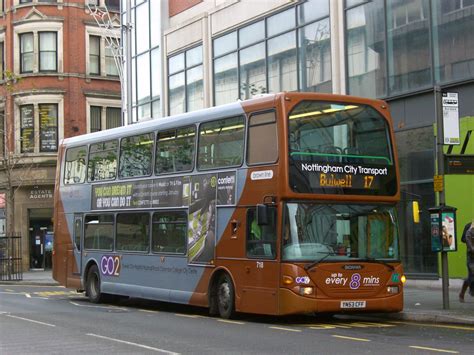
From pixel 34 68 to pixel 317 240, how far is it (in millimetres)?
32929

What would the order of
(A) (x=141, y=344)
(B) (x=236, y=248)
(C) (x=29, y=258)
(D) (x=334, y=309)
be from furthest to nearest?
(C) (x=29, y=258) → (B) (x=236, y=248) → (D) (x=334, y=309) → (A) (x=141, y=344)

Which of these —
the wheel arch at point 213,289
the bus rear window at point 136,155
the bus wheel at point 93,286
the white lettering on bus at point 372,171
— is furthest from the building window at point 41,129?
the white lettering on bus at point 372,171

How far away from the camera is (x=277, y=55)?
25.1m

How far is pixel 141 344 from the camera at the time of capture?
11.1 meters

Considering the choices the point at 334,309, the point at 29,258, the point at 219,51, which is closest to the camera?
the point at 334,309

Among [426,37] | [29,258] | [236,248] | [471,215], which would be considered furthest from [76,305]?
[29,258]

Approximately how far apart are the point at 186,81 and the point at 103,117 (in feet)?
48.7

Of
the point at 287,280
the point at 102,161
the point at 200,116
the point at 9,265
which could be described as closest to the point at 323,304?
the point at 287,280

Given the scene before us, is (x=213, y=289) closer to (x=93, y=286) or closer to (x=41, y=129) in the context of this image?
(x=93, y=286)

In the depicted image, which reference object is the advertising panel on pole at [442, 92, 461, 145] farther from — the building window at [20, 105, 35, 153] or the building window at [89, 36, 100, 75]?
the building window at [89, 36, 100, 75]

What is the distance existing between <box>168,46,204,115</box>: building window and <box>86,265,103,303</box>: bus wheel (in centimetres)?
1087

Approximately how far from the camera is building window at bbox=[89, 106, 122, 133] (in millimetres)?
43812

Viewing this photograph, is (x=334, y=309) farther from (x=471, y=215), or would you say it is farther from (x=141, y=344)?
(x=471, y=215)

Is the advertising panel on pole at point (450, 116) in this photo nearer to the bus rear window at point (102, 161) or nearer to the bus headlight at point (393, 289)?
the bus headlight at point (393, 289)
